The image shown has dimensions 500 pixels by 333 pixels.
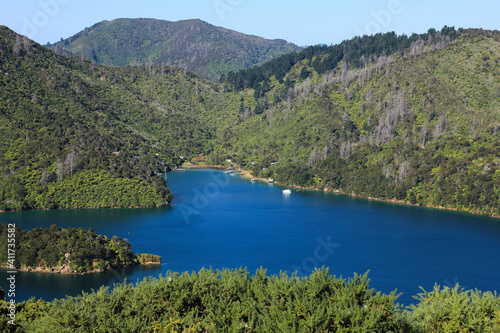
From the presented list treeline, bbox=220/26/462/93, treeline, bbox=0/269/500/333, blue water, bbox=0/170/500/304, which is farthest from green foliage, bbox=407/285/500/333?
treeline, bbox=220/26/462/93

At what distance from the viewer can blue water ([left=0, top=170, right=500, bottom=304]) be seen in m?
61.8

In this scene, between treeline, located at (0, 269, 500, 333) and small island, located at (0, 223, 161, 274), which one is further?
small island, located at (0, 223, 161, 274)

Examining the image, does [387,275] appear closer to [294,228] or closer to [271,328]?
[294,228]

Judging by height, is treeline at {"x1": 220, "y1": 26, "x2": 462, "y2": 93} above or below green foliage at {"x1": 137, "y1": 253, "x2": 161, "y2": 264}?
above

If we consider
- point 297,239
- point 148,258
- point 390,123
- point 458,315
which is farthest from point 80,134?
point 458,315

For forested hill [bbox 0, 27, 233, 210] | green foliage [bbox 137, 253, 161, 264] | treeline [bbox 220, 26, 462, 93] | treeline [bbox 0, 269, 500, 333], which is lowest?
green foliage [bbox 137, 253, 161, 264]

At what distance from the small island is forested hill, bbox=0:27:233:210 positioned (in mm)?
31686

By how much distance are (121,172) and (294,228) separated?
37971 millimetres

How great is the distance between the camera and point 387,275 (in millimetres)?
63094

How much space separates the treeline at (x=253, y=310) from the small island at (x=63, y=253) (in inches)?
1168

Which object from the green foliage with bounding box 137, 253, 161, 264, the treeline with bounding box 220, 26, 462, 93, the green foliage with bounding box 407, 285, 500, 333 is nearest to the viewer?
the green foliage with bounding box 407, 285, 500, 333

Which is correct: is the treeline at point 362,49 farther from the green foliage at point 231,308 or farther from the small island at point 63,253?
the green foliage at point 231,308

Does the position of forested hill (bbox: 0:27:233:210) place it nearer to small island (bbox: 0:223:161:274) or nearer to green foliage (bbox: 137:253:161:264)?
small island (bbox: 0:223:161:274)

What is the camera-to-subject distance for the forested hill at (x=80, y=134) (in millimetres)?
96750
